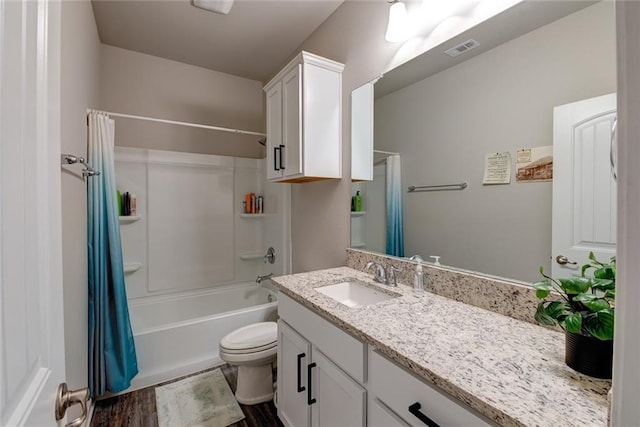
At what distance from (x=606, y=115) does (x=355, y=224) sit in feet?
4.20

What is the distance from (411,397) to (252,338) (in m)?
1.39

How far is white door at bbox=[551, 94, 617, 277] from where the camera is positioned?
2.89 ft

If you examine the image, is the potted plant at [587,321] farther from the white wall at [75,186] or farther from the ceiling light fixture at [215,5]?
the ceiling light fixture at [215,5]

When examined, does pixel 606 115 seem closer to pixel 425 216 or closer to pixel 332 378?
pixel 425 216

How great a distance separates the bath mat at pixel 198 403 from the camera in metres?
1.70

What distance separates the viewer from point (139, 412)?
1781 millimetres


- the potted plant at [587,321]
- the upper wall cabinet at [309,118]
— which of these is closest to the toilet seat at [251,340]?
the upper wall cabinet at [309,118]

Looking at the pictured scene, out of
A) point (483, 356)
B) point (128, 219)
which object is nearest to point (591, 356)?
point (483, 356)

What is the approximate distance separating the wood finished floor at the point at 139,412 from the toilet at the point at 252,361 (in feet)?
0.21

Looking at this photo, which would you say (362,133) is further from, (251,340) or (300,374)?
(251,340)

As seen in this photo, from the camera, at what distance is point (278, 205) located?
9.48 feet

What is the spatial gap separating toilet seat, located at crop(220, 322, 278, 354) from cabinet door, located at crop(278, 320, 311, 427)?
304 mm

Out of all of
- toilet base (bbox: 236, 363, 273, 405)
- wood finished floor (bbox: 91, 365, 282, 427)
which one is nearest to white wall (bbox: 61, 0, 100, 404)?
wood finished floor (bbox: 91, 365, 282, 427)

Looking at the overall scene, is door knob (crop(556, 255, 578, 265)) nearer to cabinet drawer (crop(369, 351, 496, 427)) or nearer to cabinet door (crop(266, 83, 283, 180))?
cabinet drawer (crop(369, 351, 496, 427))
